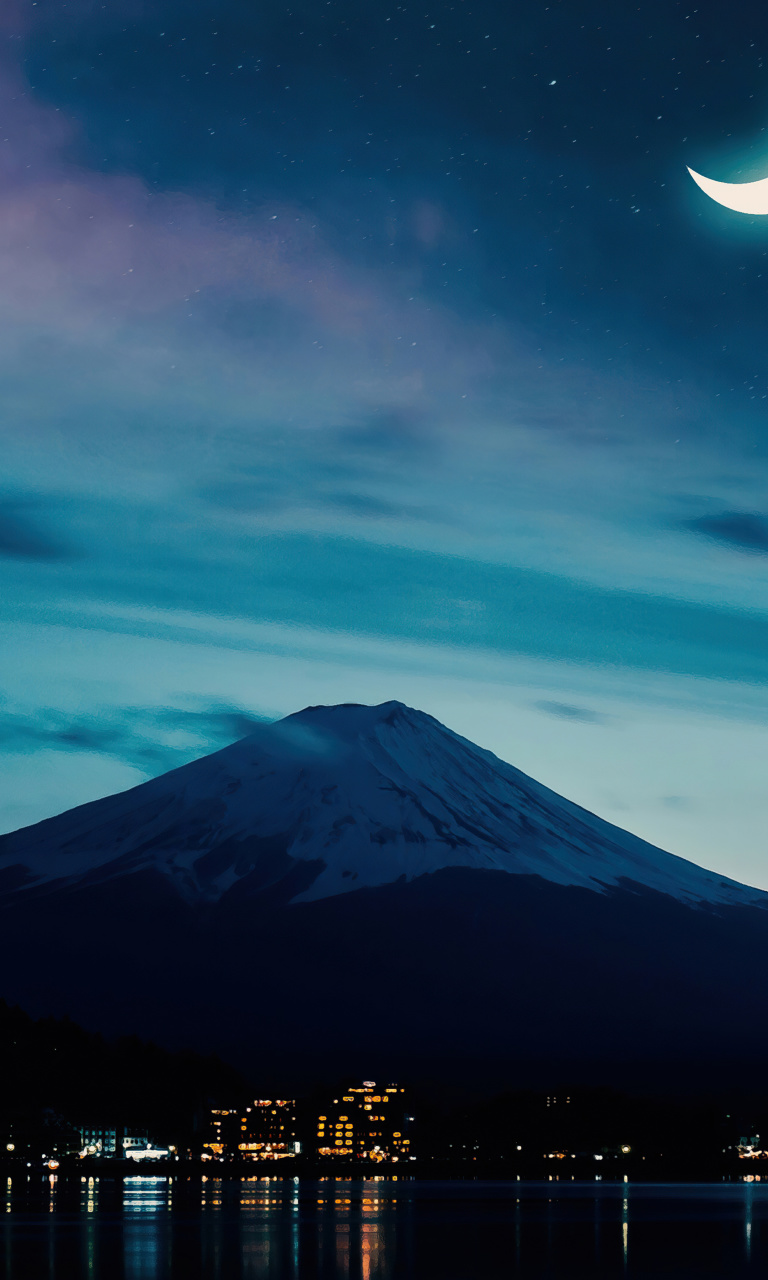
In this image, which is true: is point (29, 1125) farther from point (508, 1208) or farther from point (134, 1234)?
point (134, 1234)

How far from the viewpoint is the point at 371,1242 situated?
143 feet

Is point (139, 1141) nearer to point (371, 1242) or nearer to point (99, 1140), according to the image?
point (99, 1140)

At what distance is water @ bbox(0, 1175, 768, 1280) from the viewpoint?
106 ft

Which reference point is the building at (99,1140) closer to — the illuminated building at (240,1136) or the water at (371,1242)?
the illuminated building at (240,1136)

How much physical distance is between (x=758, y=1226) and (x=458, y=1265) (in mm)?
26348

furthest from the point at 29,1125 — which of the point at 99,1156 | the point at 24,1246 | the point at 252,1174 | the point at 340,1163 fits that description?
the point at 24,1246

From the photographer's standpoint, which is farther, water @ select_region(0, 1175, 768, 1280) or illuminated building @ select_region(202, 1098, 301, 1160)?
illuminated building @ select_region(202, 1098, 301, 1160)

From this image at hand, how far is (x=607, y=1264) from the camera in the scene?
35.8 meters

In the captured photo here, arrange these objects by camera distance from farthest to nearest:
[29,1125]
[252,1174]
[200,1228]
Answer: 1. [252,1174]
2. [29,1125]
3. [200,1228]

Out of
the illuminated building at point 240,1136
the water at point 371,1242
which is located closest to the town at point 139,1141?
the illuminated building at point 240,1136

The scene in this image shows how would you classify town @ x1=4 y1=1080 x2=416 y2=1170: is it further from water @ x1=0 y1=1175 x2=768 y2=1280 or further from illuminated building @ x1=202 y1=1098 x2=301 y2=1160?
water @ x1=0 y1=1175 x2=768 y2=1280

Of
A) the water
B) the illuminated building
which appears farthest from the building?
the water

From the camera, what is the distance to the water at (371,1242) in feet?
Result: 106

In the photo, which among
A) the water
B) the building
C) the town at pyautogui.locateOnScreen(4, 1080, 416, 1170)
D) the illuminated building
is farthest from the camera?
the illuminated building
